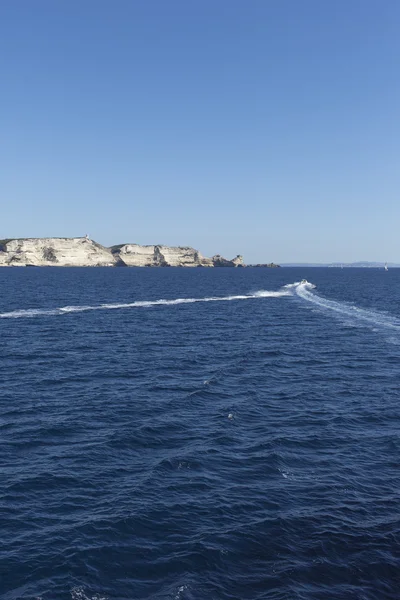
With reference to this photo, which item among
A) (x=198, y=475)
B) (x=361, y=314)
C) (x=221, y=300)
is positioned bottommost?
(x=198, y=475)

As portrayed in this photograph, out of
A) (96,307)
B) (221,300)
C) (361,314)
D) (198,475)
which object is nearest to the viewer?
(198,475)

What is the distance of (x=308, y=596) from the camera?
1706 centimetres

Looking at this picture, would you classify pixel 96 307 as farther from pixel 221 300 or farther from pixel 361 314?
pixel 361 314

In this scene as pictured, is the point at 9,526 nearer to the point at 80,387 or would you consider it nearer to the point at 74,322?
the point at 80,387

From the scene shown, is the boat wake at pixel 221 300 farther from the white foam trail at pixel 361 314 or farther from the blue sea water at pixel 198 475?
the blue sea water at pixel 198 475

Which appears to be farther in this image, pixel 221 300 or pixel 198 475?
pixel 221 300

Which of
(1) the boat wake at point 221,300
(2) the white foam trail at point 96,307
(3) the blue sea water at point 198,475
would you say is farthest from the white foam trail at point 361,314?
(3) the blue sea water at point 198,475

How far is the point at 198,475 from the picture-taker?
1022 inches

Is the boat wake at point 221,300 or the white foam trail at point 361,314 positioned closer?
the white foam trail at point 361,314

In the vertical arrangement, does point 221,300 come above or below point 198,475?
above

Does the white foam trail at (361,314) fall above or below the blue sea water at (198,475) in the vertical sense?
above

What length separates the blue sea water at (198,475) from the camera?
18.3 meters

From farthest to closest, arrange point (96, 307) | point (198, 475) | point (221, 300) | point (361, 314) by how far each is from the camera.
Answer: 1. point (221, 300)
2. point (96, 307)
3. point (361, 314)
4. point (198, 475)

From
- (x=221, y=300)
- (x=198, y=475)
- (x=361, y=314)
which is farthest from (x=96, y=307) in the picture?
(x=198, y=475)
